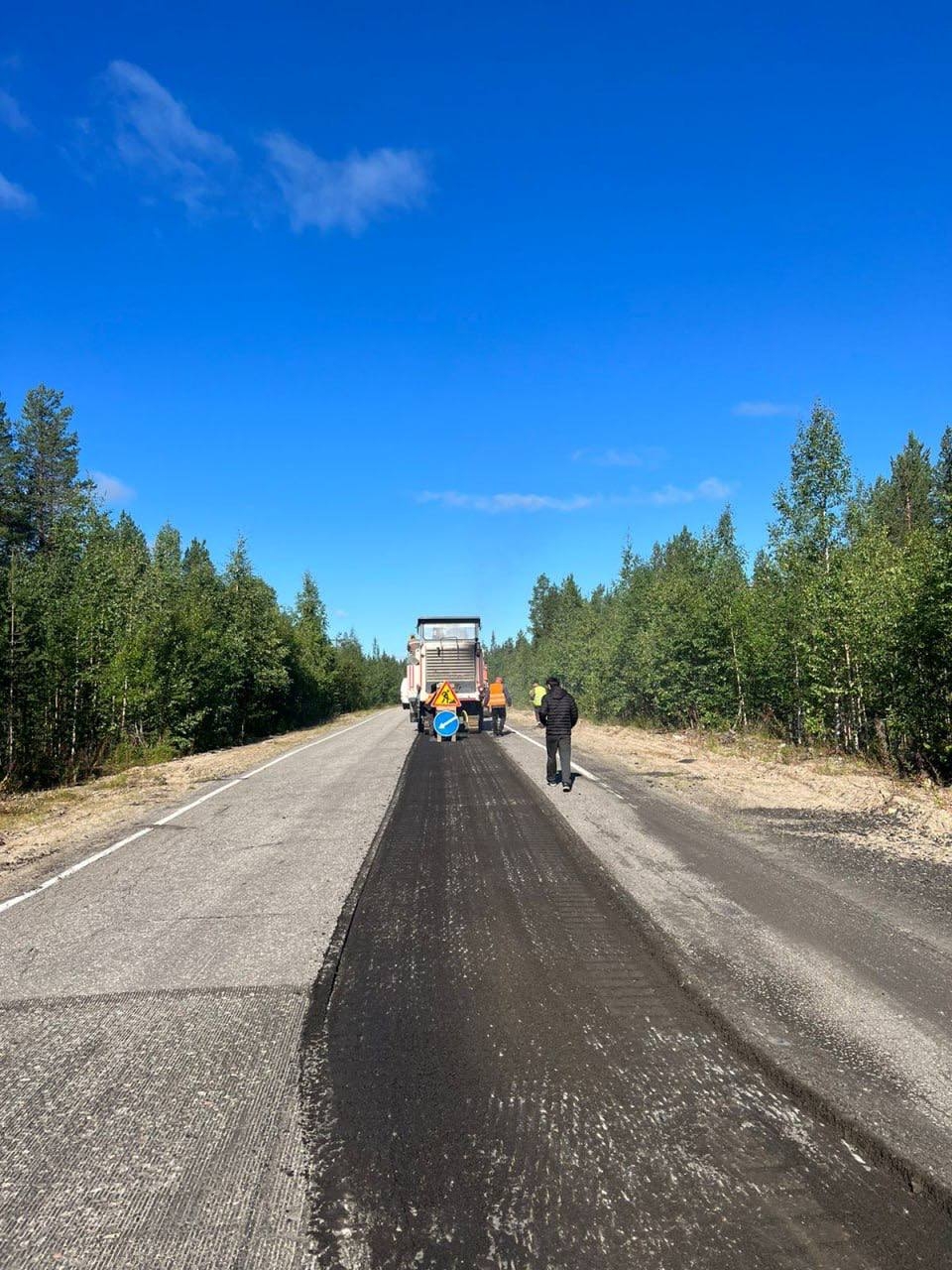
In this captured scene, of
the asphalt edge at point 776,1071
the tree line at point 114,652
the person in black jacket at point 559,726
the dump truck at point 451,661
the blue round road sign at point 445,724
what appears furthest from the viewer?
the dump truck at point 451,661

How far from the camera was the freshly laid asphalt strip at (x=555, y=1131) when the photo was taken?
2.42m

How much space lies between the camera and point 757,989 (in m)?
4.32

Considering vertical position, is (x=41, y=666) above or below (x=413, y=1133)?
above

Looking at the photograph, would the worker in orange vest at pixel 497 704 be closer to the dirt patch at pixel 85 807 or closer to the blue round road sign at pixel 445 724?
the blue round road sign at pixel 445 724

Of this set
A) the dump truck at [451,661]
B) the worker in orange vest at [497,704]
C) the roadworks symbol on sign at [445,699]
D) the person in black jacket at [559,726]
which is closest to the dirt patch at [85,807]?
the roadworks symbol on sign at [445,699]

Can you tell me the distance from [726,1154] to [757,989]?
163 centimetres

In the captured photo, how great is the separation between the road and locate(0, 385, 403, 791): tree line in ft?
38.7

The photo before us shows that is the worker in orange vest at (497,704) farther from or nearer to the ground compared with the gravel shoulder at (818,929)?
farther from the ground

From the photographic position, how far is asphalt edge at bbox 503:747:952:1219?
271 centimetres

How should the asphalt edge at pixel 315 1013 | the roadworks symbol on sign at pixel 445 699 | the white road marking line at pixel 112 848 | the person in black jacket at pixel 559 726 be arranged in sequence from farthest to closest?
1. the roadworks symbol on sign at pixel 445 699
2. the person in black jacket at pixel 559 726
3. the white road marking line at pixel 112 848
4. the asphalt edge at pixel 315 1013

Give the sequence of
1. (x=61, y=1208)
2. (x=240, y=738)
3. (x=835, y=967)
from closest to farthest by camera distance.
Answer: (x=61, y=1208) < (x=835, y=967) < (x=240, y=738)

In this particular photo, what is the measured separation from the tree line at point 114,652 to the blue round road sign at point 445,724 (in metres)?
7.89

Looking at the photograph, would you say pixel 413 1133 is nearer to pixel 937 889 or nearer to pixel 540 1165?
pixel 540 1165

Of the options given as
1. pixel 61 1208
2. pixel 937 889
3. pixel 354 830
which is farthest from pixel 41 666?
pixel 937 889
